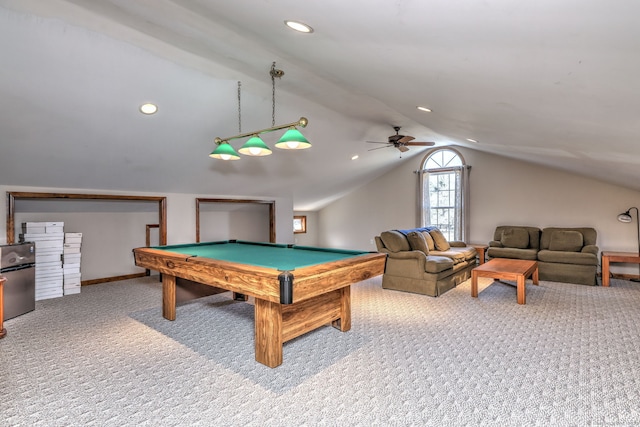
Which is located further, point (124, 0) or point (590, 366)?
point (590, 366)

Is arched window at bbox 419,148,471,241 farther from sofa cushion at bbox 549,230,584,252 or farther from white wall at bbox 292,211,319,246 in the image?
white wall at bbox 292,211,319,246

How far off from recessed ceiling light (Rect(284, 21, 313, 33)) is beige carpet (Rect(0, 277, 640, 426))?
2.46 meters

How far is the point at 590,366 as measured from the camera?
2.68m

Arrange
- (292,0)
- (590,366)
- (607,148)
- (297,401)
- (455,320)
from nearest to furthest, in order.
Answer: (292,0)
(297,401)
(590,366)
(607,148)
(455,320)

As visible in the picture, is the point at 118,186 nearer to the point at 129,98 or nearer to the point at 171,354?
the point at 129,98

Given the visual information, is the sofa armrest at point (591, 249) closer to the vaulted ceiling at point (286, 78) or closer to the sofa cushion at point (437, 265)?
the vaulted ceiling at point (286, 78)

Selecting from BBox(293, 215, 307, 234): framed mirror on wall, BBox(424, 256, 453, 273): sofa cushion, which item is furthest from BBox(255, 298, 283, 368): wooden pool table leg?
BBox(293, 215, 307, 234): framed mirror on wall

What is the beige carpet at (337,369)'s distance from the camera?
2.09 meters

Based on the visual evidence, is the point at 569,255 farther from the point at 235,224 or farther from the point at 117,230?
the point at 117,230

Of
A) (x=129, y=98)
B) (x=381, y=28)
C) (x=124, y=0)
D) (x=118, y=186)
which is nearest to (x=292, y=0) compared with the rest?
(x=381, y=28)

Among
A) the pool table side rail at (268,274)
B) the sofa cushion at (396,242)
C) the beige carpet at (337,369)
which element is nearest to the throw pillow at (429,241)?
the sofa cushion at (396,242)

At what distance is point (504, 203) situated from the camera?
286 inches

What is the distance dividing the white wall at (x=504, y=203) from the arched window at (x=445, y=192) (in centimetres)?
20

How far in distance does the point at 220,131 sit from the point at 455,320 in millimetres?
3926
